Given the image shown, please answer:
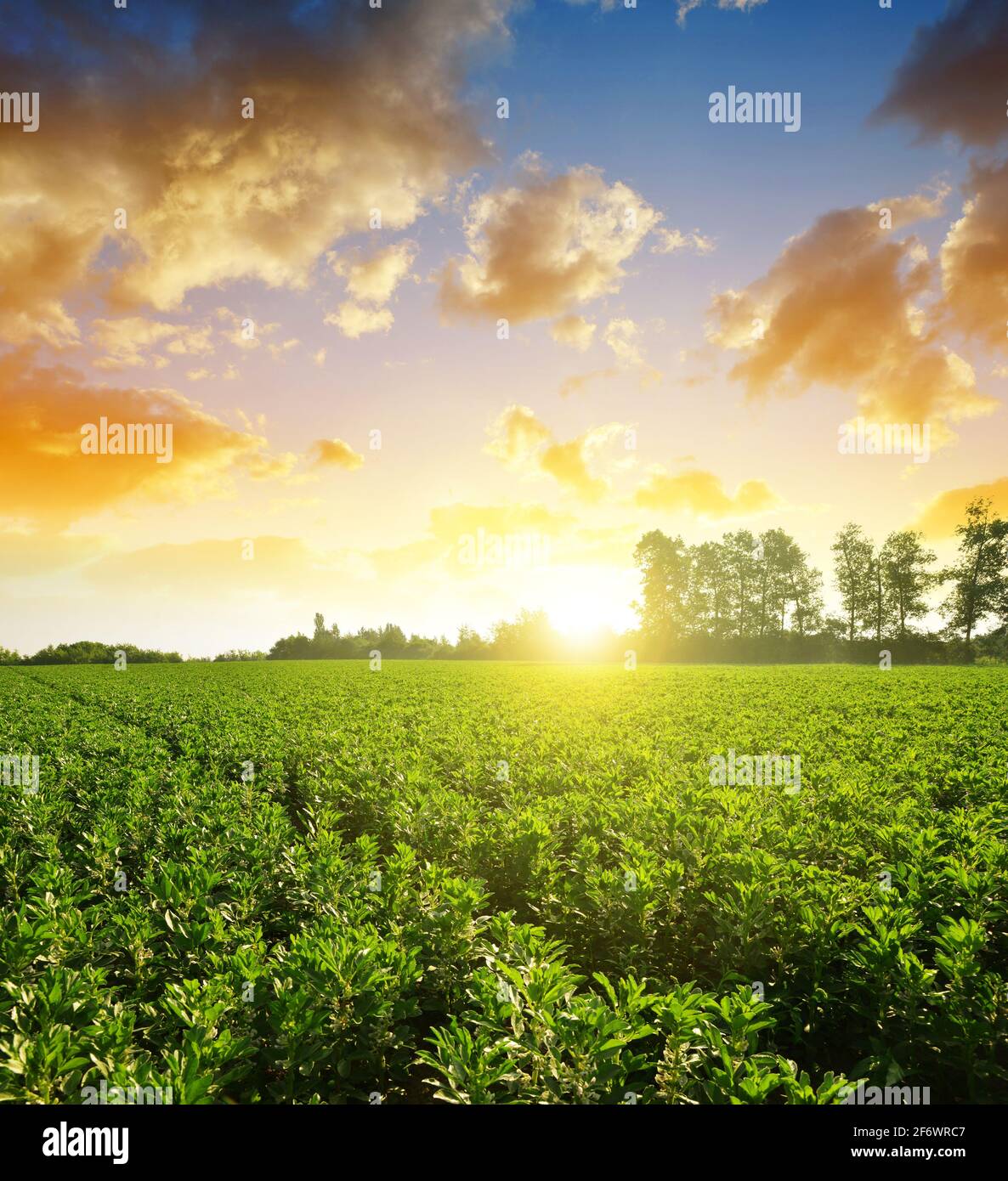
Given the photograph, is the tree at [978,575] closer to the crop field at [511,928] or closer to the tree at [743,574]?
the tree at [743,574]

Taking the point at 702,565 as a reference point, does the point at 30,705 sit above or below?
below

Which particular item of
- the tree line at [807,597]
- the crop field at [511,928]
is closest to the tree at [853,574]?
the tree line at [807,597]

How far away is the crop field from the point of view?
10.8ft

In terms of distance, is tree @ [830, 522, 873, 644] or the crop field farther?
tree @ [830, 522, 873, 644]

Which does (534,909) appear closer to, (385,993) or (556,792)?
(385,993)

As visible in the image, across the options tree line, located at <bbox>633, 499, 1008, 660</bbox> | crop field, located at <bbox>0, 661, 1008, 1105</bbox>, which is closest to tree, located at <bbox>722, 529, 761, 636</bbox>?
tree line, located at <bbox>633, 499, 1008, 660</bbox>

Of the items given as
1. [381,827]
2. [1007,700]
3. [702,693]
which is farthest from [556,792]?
[1007,700]

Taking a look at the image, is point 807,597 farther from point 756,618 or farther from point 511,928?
point 511,928

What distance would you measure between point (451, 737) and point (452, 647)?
86759 mm

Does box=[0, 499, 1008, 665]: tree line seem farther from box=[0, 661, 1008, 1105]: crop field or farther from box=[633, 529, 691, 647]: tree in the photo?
box=[0, 661, 1008, 1105]: crop field

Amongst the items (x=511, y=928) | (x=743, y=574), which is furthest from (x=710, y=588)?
(x=511, y=928)

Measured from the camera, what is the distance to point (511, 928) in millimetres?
4477

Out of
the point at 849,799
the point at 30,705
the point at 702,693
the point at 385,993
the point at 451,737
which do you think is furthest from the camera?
the point at 702,693

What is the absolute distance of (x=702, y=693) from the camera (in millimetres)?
23688
